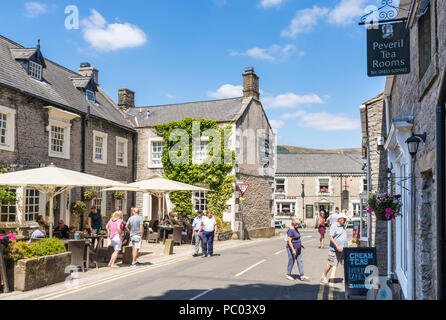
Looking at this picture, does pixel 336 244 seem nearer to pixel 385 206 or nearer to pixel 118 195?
pixel 385 206

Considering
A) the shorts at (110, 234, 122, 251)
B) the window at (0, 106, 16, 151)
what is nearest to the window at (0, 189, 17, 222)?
the window at (0, 106, 16, 151)

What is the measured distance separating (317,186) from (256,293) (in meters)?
38.2

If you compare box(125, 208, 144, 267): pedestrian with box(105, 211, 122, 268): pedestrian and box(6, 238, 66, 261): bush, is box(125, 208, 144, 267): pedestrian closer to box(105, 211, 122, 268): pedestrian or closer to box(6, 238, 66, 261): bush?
box(105, 211, 122, 268): pedestrian

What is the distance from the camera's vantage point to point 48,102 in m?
18.0

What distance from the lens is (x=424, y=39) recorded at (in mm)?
7055

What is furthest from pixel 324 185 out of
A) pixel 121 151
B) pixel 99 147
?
pixel 99 147

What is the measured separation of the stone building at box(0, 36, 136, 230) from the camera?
52.5ft

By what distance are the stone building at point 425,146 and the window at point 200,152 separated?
52.9 ft

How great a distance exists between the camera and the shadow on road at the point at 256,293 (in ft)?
→ 27.4

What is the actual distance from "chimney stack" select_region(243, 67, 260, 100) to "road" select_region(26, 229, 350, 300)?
50.6 feet

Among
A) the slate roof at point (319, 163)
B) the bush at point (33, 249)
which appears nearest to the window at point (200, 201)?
the bush at point (33, 249)

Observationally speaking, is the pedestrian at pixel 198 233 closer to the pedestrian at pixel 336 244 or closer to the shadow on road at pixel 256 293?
the shadow on road at pixel 256 293
